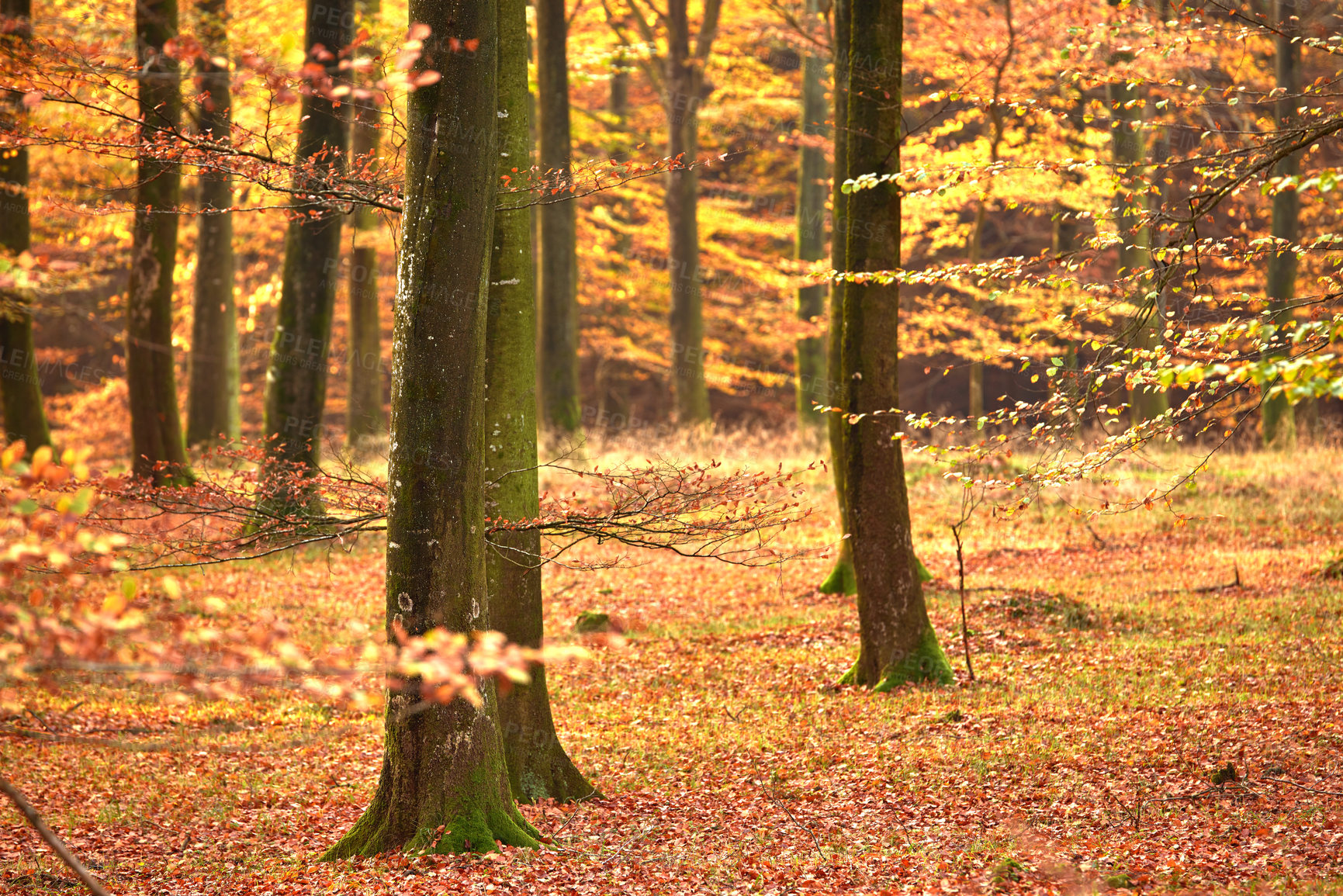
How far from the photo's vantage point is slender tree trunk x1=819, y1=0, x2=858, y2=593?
10453mm

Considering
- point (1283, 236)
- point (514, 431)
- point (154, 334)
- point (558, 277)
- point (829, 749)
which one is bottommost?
point (829, 749)

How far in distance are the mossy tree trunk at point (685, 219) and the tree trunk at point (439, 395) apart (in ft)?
56.9

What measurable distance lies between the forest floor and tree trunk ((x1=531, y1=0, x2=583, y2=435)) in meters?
7.54

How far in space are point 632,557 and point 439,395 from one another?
35.7 ft

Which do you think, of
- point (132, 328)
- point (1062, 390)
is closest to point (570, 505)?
point (1062, 390)

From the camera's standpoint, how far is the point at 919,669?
934 cm

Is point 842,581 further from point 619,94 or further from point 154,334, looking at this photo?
point 619,94

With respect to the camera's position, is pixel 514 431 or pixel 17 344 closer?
pixel 514 431

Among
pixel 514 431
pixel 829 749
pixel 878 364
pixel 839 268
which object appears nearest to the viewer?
pixel 514 431

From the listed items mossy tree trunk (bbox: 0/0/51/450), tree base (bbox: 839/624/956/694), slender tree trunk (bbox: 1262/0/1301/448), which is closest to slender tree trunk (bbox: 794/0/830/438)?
slender tree trunk (bbox: 1262/0/1301/448)

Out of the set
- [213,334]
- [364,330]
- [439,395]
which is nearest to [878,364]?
[439,395]

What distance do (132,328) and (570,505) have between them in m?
9.66

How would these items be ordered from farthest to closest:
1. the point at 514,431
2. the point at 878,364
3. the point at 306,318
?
the point at 306,318
the point at 878,364
the point at 514,431

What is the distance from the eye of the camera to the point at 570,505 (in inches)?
271
